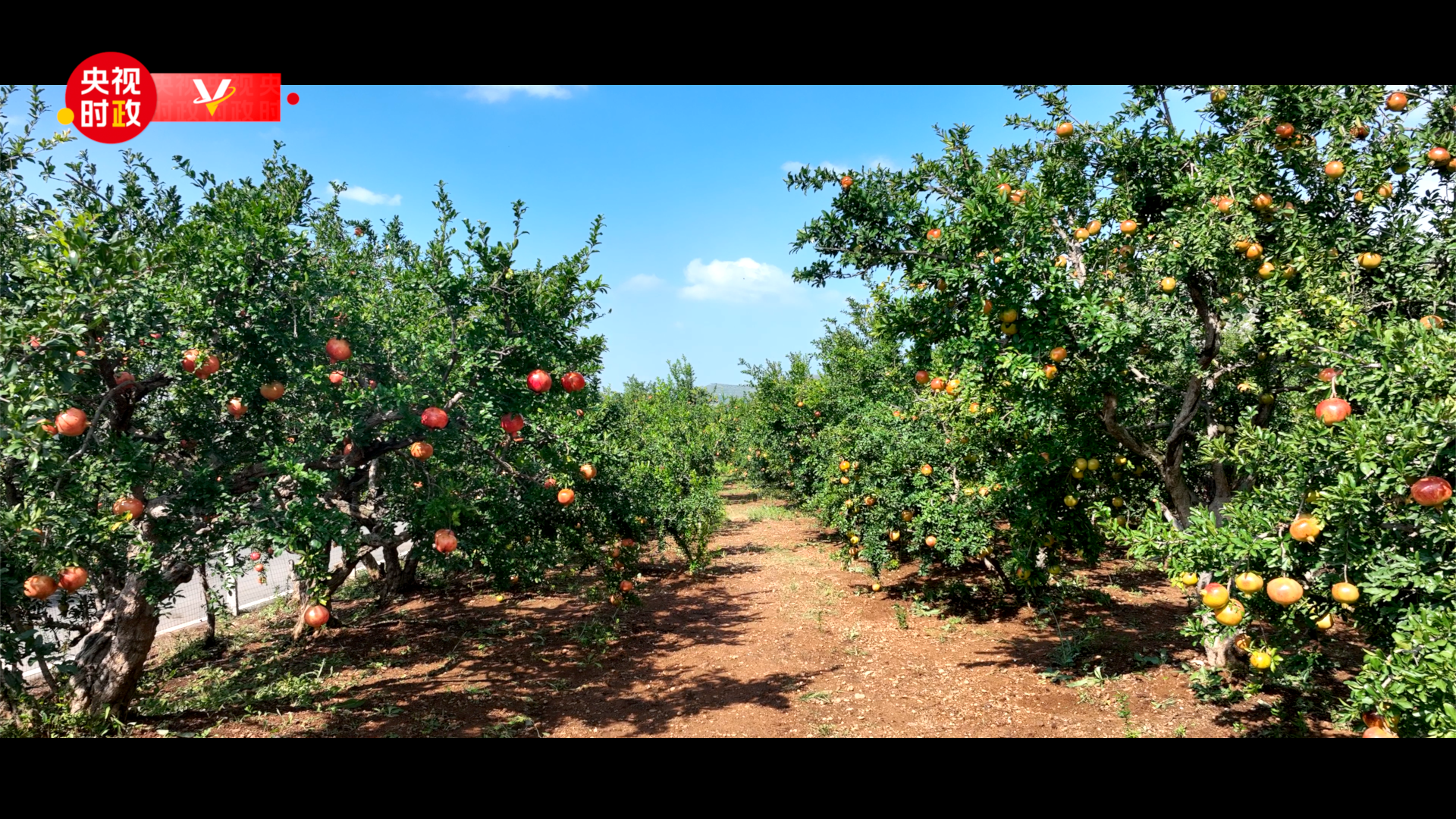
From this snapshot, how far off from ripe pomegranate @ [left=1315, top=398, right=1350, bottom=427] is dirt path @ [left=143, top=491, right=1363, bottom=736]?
10.9ft

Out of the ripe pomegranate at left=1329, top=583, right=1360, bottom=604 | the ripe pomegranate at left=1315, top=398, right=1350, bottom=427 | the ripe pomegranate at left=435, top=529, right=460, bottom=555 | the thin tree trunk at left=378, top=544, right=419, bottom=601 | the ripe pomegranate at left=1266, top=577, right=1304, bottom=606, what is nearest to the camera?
the ripe pomegranate at left=1329, top=583, right=1360, bottom=604

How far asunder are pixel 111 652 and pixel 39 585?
91.2 inches

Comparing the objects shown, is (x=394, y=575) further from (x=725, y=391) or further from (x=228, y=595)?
(x=725, y=391)

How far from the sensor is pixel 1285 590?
3.42m

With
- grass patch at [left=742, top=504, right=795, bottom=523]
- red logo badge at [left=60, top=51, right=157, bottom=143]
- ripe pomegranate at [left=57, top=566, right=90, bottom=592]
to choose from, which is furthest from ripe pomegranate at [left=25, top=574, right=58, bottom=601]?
grass patch at [left=742, top=504, right=795, bottom=523]

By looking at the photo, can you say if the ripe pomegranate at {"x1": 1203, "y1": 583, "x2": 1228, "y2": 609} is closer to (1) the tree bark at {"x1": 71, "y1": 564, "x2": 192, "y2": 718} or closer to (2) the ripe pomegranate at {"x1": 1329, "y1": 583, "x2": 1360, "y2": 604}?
(2) the ripe pomegranate at {"x1": 1329, "y1": 583, "x2": 1360, "y2": 604}

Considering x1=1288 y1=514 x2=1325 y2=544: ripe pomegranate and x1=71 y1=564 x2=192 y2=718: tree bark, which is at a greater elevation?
x1=1288 y1=514 x2=1325 y2=544: ripe pomegranate

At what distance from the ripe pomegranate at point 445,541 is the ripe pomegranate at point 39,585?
2.23 meters

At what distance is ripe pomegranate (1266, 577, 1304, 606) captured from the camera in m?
3.42

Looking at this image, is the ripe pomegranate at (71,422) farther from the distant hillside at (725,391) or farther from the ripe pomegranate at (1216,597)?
the distant hillside at (725,391)

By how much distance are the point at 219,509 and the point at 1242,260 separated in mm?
7812

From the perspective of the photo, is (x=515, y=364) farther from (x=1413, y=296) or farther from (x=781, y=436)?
(x=781, y=436)

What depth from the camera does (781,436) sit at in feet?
55.5

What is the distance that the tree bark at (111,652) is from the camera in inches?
214
